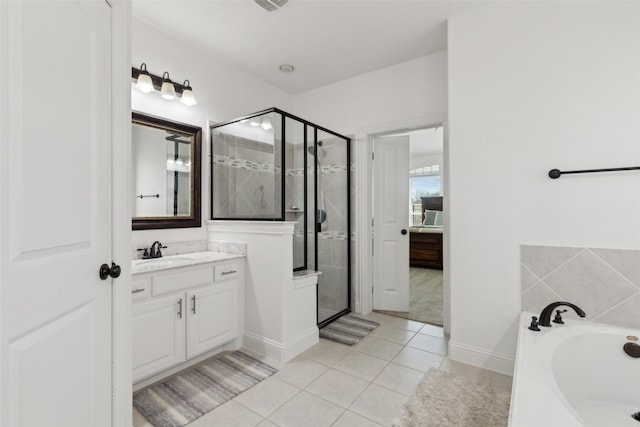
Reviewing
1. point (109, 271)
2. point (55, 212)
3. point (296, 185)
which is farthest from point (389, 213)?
point (55, 212)

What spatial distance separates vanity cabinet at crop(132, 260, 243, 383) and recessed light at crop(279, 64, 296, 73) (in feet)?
6.72

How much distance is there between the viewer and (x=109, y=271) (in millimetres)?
1185

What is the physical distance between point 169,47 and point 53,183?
214cm

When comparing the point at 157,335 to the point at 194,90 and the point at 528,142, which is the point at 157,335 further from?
the point at 528,142

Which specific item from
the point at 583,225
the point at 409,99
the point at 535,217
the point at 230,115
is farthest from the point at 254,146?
the point at 583,225

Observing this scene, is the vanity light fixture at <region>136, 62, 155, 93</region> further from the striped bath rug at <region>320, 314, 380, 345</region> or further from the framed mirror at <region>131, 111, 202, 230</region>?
the striped bath rug at <region>320, 314, 380, 345</region>

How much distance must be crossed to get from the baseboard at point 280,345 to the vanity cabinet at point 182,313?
0.50ft

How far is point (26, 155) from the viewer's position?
0.82 metres

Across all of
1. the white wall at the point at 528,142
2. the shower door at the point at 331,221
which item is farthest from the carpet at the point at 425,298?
the white wall at the point at 528,142

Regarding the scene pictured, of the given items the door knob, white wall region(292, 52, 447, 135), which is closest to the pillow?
white wall region(292, 52, 447, 135)

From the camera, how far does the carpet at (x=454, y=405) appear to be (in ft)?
5.26

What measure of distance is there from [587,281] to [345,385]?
1.68 m

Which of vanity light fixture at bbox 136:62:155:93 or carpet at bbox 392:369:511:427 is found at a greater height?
vanity light fixture at bbox 136:62:155:93

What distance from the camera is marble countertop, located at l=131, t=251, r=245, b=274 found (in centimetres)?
192
